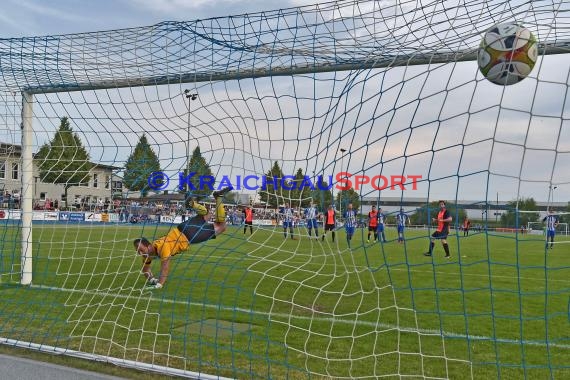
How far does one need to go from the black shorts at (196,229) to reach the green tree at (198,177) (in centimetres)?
76

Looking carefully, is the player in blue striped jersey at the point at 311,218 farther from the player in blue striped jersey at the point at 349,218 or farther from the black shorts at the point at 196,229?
the black shorts at the point at 196,229

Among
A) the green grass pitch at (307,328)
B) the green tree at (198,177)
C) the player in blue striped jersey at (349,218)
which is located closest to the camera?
the green grass pitch at (307,328)

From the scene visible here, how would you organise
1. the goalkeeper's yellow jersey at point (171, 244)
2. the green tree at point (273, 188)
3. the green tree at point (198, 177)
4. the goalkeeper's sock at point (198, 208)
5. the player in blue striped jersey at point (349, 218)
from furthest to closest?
the goalkeeper's yellow jersey at point (171, 244) → the goalkeeper's sock at point (198, 208) → the green tree at point (198, 177) → the player in blue striped jersey at point (349, 218) → the green tree at point (273, 188)

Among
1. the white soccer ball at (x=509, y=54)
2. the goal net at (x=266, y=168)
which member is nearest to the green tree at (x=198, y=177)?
the goal net at (x=266, y=168)

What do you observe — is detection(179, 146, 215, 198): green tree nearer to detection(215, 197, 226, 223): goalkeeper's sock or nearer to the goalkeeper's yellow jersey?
detection(215, 197, 226, 223): goalkeeper's sock

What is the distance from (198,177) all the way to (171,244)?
1551mm

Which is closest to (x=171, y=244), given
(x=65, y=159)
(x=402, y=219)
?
(x=65, y=159)

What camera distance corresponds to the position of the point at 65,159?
719 centimetres

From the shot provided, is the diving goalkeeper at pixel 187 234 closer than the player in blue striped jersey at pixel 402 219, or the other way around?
the player in blue striped jersey at pixel 402 219

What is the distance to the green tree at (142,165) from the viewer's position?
6.35 metres

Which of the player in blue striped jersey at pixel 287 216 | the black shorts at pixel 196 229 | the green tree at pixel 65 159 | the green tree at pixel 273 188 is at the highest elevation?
the green tree at pixel 65 159

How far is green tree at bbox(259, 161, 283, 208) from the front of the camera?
18.1 feet

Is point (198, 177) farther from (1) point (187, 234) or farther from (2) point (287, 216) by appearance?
Answer: (2) point (287, 216)

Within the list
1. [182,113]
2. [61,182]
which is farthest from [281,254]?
[182,113]
